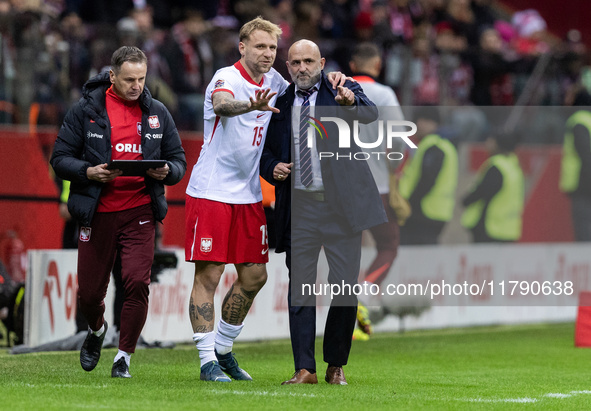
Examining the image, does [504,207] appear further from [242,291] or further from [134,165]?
[134,165]

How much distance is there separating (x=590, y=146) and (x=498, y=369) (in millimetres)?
6439

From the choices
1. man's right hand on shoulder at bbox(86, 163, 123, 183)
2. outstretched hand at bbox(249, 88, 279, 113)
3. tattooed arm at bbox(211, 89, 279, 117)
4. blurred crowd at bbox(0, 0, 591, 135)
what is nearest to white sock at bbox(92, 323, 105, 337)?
man's right hand on shoulder at bbox(86, 163, 123, 183)

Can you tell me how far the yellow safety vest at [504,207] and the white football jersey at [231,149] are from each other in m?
7.03

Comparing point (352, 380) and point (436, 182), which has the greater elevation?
point (436, 182)

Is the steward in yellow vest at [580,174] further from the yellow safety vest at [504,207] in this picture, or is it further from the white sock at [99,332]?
the white sock at [99,332]

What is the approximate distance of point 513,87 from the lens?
1634 cm

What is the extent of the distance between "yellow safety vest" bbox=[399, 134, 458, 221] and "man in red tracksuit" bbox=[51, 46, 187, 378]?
5.97 m

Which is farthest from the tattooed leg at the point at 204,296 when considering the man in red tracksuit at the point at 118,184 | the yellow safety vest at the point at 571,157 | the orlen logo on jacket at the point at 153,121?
the yellow safety vest at the point at 571,157

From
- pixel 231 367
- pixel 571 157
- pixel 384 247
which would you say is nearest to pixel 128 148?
pixel 231 367

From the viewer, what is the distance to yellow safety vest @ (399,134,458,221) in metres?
13.4

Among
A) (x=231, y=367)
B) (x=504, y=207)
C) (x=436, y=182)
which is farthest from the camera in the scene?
(x=504, y=207)

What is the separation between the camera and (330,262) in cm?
757

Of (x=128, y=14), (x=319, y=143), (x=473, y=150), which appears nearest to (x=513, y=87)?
(x=473, y=150)

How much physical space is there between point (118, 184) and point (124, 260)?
0.52 metres
